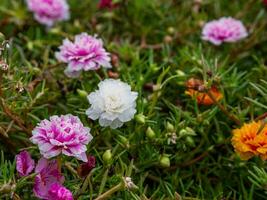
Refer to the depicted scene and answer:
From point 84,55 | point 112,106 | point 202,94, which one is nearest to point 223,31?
point 202,94

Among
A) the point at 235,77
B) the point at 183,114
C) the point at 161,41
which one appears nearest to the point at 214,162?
the point at 183,114

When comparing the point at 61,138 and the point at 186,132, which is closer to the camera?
the point at 61,138

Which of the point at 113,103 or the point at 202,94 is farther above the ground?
the point at 113,103

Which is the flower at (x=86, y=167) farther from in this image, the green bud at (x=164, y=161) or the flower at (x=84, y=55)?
the flower at (x=84, y=55)

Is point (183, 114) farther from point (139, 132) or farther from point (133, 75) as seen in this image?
point (133, 75)

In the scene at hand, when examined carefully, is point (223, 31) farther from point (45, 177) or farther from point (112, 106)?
point (45, 177)

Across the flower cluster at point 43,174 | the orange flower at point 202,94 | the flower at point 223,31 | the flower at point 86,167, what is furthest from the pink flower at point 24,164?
the flower at point 223,31
